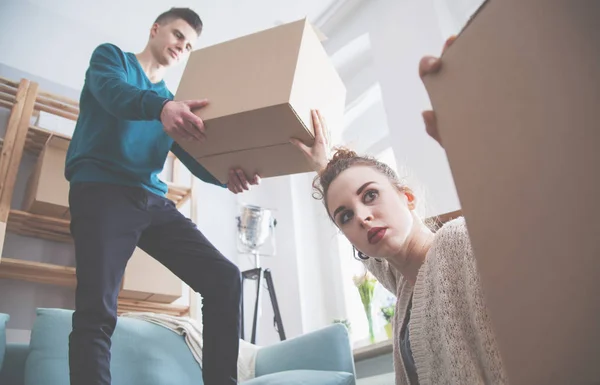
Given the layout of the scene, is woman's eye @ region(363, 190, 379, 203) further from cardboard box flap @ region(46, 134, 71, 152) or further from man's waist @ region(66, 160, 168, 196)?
cardboard box flap @ region(46, 134, 71, 152)

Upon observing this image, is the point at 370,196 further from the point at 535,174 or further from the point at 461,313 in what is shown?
the point at 535,174

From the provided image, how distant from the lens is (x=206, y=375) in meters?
1.24

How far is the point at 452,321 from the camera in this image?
28.6 inches

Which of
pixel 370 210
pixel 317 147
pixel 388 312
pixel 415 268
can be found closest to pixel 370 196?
pixel 370 210

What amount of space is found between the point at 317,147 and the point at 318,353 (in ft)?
2.62

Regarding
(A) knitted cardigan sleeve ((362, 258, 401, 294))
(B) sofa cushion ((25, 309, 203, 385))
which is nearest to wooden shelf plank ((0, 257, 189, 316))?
(B) sofa cushion ((25, 309, 203, 385))

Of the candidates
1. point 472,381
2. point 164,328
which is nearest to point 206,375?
point 164,328

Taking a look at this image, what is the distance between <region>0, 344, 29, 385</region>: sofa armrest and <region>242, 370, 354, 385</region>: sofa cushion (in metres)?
0.65

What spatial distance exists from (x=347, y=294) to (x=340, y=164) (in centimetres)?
207

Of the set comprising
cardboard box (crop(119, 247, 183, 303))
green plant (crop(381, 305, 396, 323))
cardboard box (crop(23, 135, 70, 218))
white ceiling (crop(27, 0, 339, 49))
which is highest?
white ceiling (crop(27, 0, 339, 49))

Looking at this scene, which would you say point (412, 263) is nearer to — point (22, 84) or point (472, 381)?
point (472, 381)

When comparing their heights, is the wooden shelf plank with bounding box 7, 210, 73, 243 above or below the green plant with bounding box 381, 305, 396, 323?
above

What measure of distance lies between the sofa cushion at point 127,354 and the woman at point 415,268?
77 cm

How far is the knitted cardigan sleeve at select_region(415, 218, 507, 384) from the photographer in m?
0.68
